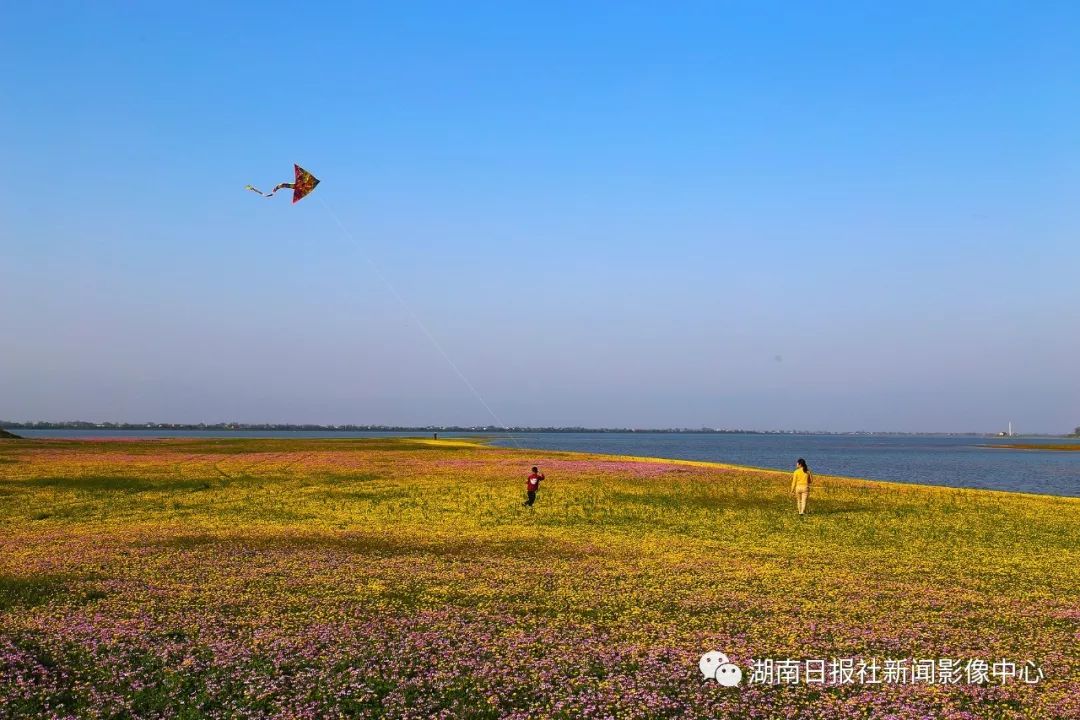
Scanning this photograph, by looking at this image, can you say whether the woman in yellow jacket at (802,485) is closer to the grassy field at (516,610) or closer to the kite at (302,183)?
the grassy field at (516,610)

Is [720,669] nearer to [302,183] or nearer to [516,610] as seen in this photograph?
[516,610]

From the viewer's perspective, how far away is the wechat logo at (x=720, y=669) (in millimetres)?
10477

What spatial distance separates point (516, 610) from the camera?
1423cm

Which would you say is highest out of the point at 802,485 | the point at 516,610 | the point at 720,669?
the point at 802,485

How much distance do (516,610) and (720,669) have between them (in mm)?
4667

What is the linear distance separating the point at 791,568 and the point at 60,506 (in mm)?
30567

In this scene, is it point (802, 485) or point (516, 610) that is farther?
point (802, 485)

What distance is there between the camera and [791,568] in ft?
61.6

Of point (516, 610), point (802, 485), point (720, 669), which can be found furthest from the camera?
point (802, 485)

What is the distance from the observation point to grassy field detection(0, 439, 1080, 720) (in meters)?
9.84

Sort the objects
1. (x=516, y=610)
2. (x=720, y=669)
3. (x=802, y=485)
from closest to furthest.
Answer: (x=720, y=669) < (x=516, y=610) < (x=802, y=485)

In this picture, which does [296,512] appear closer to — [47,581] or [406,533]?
[406,533]
